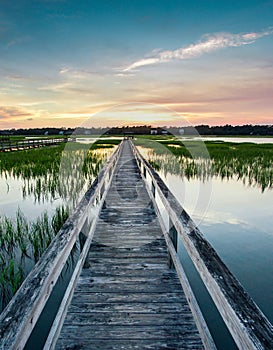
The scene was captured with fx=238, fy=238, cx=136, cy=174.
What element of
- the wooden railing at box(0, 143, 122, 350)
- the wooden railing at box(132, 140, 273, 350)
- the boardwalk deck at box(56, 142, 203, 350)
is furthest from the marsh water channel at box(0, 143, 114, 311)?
the wooden railing at box(132, 140, 273, 350)

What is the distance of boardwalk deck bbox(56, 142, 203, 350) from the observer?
2.24 meters

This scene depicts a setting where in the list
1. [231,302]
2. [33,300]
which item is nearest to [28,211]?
[33,300]

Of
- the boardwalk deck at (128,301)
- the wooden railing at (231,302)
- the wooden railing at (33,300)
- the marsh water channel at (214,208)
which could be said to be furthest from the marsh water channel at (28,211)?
the wooden railing at (231,302)

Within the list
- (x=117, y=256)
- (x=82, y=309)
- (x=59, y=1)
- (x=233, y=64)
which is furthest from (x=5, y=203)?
(x=233, y=64)

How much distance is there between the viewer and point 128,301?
2783mm

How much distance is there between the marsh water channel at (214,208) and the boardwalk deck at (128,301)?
91 cm

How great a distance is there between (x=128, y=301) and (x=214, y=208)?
6707 mm

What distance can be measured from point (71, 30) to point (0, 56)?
301 inches

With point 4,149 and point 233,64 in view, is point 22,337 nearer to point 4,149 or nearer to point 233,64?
point 233,64

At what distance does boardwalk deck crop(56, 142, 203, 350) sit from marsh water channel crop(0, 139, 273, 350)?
0.91m

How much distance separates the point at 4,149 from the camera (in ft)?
85.1

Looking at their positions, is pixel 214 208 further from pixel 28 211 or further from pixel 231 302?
pixel 231 302

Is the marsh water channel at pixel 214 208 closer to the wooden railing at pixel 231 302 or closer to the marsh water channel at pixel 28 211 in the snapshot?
the marsh water channel at pixel 28 211

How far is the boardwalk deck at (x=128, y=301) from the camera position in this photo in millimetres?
2236
